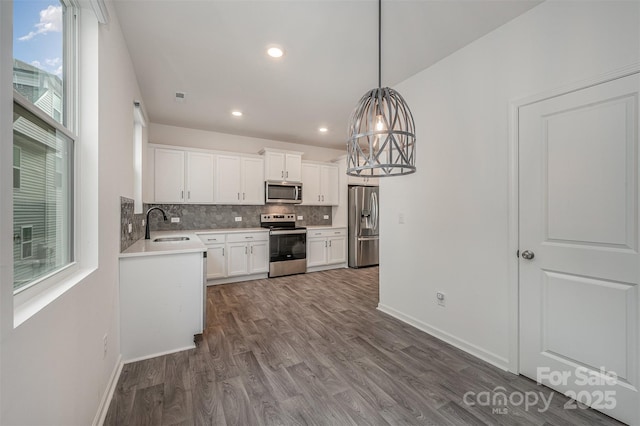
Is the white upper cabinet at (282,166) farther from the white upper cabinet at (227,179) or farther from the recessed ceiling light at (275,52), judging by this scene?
the recessed ceiling light at (275,52)

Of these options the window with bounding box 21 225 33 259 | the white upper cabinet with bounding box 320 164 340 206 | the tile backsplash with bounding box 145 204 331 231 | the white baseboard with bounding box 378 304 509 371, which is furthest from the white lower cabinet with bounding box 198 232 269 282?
the window with bounding box 21 225 33 259

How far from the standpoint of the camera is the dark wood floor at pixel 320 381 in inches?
62.9

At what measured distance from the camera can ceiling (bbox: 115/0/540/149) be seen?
1.94m

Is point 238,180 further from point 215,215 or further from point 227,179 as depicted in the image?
point 215,215

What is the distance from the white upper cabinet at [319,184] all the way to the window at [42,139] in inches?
161

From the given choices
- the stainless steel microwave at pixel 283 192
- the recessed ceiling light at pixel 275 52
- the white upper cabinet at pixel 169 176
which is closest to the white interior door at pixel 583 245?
the recessed ceiling light at pixel 275 52

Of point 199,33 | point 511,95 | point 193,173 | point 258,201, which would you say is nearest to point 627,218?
point 511,95

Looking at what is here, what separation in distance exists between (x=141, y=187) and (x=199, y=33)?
2212mm

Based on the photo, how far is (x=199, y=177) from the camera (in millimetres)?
4457

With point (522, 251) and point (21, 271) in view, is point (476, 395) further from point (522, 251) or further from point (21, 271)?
point (21, 271)

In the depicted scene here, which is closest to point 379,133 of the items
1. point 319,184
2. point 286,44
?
point 286,44

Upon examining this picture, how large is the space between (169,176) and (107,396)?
10.6 feet

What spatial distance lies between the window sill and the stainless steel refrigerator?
179 inches

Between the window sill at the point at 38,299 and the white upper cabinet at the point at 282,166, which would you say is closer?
the window sill at the point at 38,299
